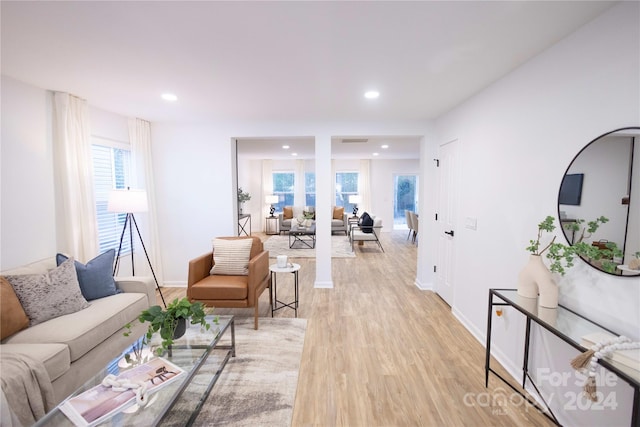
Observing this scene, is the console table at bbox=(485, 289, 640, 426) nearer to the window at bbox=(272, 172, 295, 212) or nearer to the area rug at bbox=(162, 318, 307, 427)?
the area rug at bbox=(162, 318, 307, 427)

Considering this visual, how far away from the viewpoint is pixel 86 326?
6.63ft

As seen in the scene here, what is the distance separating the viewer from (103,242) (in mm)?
3512

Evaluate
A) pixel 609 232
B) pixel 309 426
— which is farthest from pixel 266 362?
pixel 609 232

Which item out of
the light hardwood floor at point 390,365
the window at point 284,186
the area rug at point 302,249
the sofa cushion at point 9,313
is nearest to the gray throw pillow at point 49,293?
the sofa cushion at point 9,313

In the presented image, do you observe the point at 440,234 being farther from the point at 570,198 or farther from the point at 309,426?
the point at 309,426

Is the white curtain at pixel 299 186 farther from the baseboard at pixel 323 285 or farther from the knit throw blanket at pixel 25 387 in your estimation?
the knit throw blanket at pixel 25 387

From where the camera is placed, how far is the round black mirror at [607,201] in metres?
1.38

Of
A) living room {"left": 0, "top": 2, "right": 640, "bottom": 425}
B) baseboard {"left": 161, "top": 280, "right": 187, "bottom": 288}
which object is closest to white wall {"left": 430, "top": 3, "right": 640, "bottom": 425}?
living room {"left": 0, "top": 2, "right": 640, "bottom": 425}

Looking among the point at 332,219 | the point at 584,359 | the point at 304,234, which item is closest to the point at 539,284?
the point at 584,359

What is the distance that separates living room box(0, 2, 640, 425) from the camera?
1.53 m

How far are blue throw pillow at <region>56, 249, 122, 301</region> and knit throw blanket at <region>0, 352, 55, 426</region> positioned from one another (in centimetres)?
83

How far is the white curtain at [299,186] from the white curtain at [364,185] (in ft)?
6.47

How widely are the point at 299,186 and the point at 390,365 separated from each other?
7.68 m

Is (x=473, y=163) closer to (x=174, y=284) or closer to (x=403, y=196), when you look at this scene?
(x=174, y=284)
